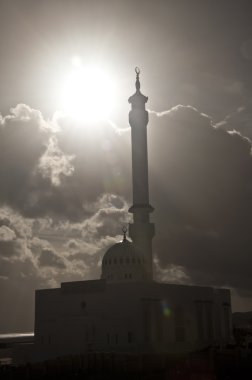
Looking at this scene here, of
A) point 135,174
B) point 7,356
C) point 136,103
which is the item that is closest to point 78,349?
point 7,356

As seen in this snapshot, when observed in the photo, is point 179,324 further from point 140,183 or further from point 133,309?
point 140,183

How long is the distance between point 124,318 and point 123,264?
9.75 m

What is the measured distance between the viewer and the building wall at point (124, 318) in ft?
229

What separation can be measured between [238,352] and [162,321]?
39.7 ft

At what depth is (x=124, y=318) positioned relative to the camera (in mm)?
69875

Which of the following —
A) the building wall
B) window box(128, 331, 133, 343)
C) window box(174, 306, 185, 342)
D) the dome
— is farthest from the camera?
the dome

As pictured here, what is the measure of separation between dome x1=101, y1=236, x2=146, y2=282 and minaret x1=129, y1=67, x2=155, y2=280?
323 centimetres

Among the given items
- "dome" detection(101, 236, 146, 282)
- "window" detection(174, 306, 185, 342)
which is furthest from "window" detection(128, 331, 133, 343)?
"dome" detection(101, 236, 146, 282)

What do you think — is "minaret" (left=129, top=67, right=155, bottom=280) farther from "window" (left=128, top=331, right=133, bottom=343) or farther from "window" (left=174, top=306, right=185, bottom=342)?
"window" (left=128, top=331, right=133, bottom=343)

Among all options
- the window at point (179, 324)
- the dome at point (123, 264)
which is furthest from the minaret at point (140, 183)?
the window at point (179, 324)

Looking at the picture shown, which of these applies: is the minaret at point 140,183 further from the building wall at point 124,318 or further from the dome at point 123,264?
the building wall at point 124,318

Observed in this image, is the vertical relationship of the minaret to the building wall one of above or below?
above

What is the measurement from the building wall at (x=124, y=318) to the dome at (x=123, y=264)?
5581 millimetres

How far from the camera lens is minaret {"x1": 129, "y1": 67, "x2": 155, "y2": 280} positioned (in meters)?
83.4
